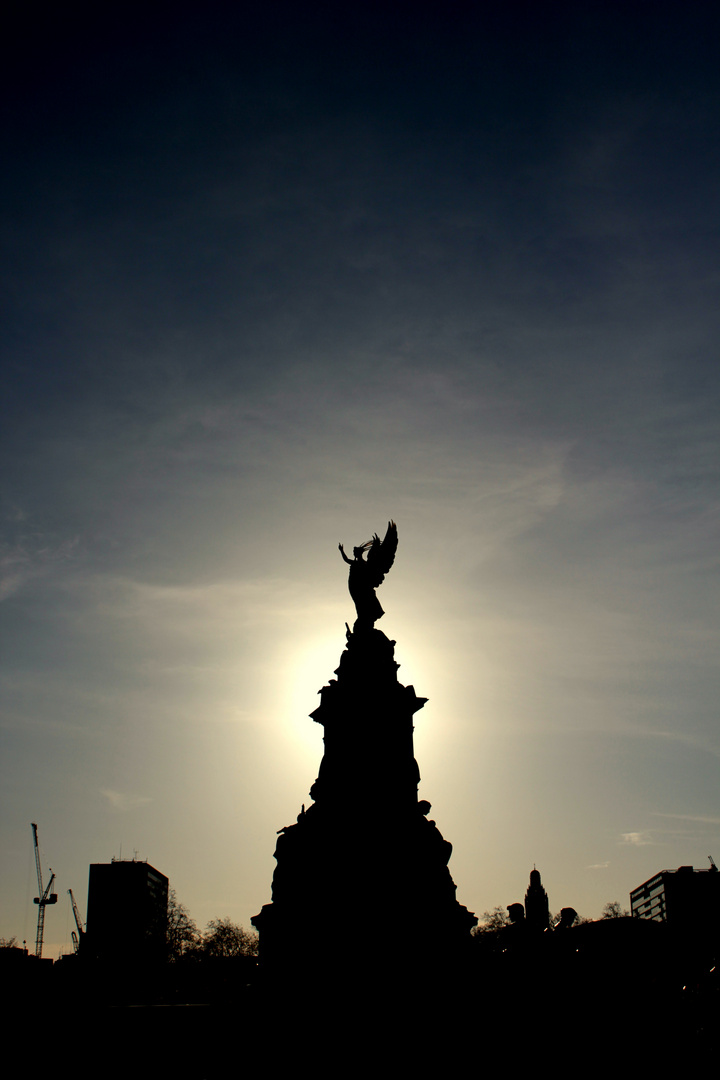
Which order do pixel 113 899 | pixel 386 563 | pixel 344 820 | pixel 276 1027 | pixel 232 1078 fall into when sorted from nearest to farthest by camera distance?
1. pixel 232 1078
2. pixel 276 1027
3. pixel 344 820
4. pixel 386 563
5. pixel 113 899

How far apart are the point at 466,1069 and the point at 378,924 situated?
11.6 ft

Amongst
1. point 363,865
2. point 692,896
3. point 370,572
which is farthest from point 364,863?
point 692,896

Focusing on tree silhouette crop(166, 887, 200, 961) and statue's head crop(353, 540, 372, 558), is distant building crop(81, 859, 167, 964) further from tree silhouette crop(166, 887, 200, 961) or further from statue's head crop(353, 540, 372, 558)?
statue's head crop(353, 540, 372, 558)

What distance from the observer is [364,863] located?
20.3 meters

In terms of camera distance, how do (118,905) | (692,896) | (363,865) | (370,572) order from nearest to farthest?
1. (363,865)
2. (370,572)
3. (692,896)
4. (118,905)

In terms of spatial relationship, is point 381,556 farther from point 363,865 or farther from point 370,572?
point 363,865

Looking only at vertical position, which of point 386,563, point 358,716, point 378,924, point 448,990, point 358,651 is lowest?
point 448,990

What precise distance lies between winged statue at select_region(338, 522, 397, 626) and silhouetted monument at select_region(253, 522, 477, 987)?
1272 millimetres

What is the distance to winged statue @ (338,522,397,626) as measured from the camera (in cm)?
2527

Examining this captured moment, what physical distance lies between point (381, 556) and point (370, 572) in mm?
652

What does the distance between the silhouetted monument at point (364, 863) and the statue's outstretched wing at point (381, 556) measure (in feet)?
7.93

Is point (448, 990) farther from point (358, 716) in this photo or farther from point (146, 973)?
point (146, 973)

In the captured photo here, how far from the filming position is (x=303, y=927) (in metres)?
19.9

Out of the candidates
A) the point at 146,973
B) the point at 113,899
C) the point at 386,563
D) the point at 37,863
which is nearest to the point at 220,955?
the point at 113,899
